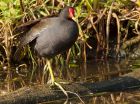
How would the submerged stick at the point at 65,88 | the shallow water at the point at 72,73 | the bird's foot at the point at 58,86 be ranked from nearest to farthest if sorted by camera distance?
the submerged stick at the point at 65,88, the bird's foot at the point at 58,86, the shallow water at the point at 72,73

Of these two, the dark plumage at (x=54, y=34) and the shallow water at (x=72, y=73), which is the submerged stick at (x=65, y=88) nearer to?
the dark plumage at (x=54, y=34)

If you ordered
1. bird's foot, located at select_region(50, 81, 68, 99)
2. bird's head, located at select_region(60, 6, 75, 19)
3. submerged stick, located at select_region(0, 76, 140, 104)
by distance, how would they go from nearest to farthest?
submerged stick, located at select_region(0, 76, 140, 104) → bird's foot, located at select_region(50, 81, 68, 99) → bird's head, located at select_region(60, 6, 75, 19)

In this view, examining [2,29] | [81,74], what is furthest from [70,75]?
[2,29]

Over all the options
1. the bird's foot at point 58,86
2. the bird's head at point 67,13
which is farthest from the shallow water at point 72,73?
the bird's head at point 67,13

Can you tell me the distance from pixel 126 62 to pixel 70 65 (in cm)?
72

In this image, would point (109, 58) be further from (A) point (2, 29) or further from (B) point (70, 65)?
(A) point (2, 29)

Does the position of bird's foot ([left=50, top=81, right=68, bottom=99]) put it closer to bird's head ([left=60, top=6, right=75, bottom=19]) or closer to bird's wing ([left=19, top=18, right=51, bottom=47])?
bird's wing ([left=19, top=18, right=51, bottom=47])

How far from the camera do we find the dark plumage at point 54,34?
4.34m

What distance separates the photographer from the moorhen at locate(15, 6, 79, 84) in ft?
14.2

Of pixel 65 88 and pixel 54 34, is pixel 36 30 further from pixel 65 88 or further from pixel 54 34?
pixel 65 88

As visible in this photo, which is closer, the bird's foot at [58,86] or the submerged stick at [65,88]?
the submerged stick at [65,88]

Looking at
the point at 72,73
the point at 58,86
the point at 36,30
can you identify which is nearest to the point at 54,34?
the point at 36,30

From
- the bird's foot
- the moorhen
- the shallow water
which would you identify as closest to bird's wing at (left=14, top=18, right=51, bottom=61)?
the moorhen

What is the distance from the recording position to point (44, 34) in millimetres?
4422
